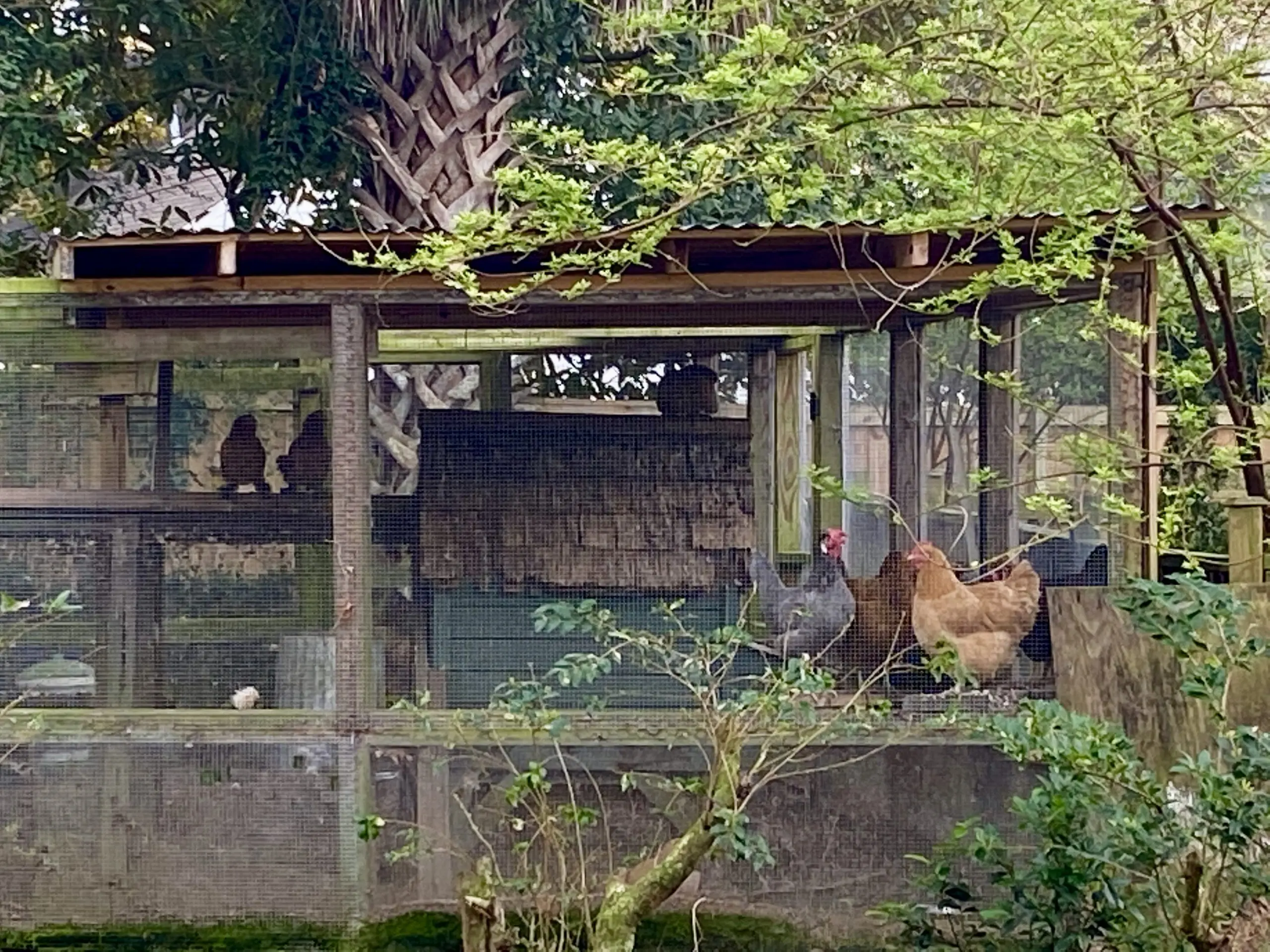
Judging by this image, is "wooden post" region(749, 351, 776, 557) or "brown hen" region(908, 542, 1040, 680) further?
"wooden post" region(749, 351, 776, 557)

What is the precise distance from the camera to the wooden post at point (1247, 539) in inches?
175

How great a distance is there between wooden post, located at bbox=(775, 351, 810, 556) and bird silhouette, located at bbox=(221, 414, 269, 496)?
181cm

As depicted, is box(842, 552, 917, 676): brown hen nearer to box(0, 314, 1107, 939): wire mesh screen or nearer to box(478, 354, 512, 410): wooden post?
box(0, 314, 1107, 939): wire mesh screen

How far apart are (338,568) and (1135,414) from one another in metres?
2.55

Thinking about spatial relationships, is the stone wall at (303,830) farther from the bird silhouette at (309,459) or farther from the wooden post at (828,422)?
the wooden post at (828,422)

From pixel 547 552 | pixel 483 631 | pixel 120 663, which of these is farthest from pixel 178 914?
pixel 547 552

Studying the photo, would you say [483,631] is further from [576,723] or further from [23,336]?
[23,336]

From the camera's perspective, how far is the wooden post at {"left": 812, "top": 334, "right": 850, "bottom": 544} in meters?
5.07

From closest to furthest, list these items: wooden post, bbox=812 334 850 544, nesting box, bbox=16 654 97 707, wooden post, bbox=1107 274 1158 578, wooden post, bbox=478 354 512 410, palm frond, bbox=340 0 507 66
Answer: wooden post, bbox=1107 274 1158 578
nesting box, bbox=16 654 97 707
wooden post, bbox=478 354 512 410
wooden post, bbox=812 334 850 544
palm frond, bbox=340 0 507 66

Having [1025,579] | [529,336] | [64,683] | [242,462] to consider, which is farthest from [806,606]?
[64,683]

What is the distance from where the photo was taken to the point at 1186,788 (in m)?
3.61

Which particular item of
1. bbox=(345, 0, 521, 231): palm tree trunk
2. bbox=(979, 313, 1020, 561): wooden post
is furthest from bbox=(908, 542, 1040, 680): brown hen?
bbox=(345, 0, 521, 231): palm tree trunk

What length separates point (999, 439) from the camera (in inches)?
190

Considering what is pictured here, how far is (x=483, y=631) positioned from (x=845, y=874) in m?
1.40
